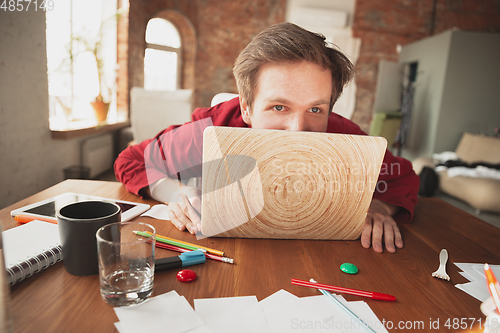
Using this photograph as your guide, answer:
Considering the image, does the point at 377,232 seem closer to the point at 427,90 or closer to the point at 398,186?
the point at 398,186

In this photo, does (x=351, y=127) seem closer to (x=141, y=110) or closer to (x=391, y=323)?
(x=391, y=323)

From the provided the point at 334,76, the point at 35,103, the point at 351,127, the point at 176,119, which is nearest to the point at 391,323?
the point at 334,76

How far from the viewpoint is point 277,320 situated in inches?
16.2

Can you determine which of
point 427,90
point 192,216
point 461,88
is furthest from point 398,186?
point 427,90

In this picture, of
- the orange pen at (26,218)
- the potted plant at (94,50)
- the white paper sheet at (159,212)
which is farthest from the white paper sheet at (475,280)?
the potted plant at (94,50)

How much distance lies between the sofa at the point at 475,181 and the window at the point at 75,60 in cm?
374

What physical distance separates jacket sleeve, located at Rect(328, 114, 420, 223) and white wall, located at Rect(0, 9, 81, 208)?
7.66 feet

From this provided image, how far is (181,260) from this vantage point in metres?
0.54

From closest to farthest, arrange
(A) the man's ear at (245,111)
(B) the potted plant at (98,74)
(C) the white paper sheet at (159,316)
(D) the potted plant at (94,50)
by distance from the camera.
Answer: (C) the white paper sheet at (159,316)
(A) the man's ear at (245,111)
(D) the potted plant at (94,50)
(B) the potted plant at (98,74)

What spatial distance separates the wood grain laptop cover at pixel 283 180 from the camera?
56 cm

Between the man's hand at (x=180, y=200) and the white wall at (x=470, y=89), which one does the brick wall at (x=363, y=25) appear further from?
the man's hand at (x=180, y=200)

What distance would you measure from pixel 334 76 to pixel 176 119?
213cm

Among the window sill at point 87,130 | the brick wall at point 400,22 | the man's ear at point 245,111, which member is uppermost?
the brick wall at point 400,22

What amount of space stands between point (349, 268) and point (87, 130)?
11.2 ft
